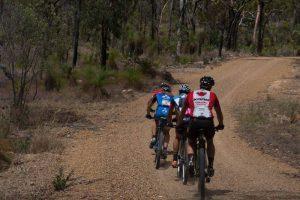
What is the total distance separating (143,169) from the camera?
11.9m

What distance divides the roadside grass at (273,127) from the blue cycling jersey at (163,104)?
3.43m

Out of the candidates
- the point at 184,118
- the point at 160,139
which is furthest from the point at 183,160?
the point at 160,139

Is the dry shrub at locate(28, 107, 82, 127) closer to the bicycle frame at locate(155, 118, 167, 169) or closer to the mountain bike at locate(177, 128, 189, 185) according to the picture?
the bicycle frame at locate(155, 118, 167, 169)

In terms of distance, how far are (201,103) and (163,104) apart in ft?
8.35

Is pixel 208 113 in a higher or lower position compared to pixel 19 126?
higher

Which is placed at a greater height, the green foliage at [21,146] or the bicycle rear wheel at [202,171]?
the bicycle rear wheel at [202,171]

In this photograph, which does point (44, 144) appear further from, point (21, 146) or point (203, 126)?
point (203, 126)

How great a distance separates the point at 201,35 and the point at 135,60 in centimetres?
1982

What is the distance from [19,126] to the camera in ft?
54.3

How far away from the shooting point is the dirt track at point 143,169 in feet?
33.2

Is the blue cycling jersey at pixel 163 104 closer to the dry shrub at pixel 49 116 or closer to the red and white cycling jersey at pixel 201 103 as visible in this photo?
the red and white cycling jersey at pixel 201 103

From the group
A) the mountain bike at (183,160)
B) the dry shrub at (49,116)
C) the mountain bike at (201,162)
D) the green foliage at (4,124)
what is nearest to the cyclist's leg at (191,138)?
the mountain bike at (201,162)

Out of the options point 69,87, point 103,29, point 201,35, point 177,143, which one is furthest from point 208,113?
point 201,35

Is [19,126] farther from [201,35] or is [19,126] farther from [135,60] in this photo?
[201,35]
